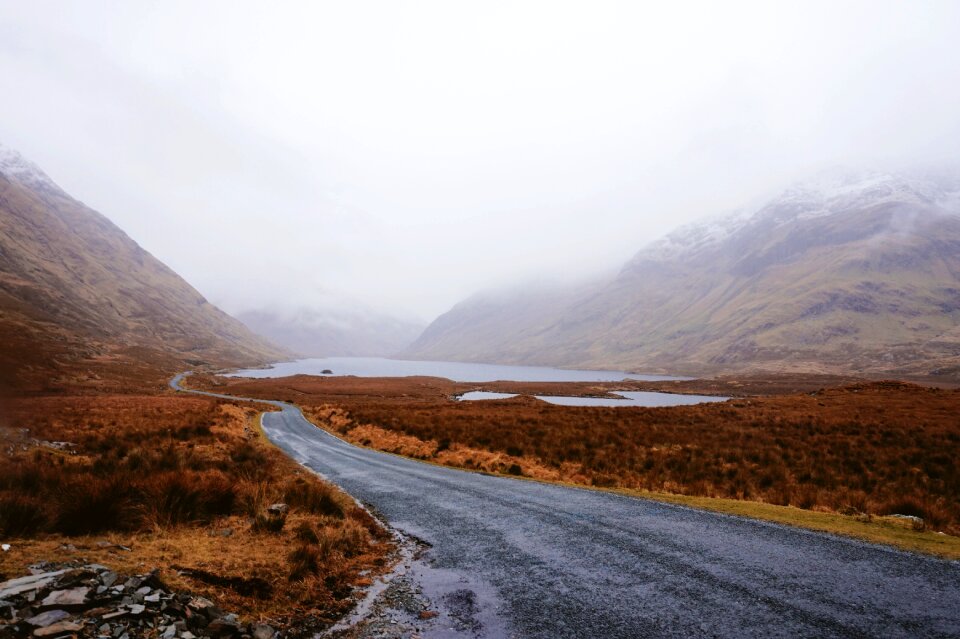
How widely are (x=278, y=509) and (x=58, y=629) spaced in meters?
6.52

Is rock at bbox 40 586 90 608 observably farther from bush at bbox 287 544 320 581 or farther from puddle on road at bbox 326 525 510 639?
bush at bbox 287 544 320 581

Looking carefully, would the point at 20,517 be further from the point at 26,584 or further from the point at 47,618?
the point at 47,618

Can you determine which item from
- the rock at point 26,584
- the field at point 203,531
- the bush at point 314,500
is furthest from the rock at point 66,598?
the bush at point 314,500

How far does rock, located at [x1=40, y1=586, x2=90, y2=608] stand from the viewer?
4.95 metres

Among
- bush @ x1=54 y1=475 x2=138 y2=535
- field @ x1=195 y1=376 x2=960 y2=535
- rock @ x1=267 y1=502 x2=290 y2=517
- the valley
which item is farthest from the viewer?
field @ x1=195 y1=376 x2=960 y2=535

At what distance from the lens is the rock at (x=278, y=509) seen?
10678 millimetres

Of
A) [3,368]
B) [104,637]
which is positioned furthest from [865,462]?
[3,368]

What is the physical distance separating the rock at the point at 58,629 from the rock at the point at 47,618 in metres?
0.08

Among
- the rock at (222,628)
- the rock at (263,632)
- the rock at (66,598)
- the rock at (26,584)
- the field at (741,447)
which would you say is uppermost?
the rock at (26,584)

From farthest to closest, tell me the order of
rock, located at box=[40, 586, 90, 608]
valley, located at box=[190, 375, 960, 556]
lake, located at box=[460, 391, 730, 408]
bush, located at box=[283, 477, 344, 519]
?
lake, located at box=[460, 391, 730, 408] → valley, located at box=[190, 375, 960, 556] → bush, located at box=[283, 477, 344, 519] → rock, located at box=[40, 586, 90, 608]

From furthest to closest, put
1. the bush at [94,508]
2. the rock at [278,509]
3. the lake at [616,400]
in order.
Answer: the lake at [616,400], the rock at [278,509], the bush at [94,508]

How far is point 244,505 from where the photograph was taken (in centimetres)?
1139

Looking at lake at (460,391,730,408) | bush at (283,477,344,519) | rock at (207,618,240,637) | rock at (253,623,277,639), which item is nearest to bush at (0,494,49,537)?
rock at (207,618,240,637)

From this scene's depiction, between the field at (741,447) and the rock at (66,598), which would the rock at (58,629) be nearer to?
the rock at (66,598)
